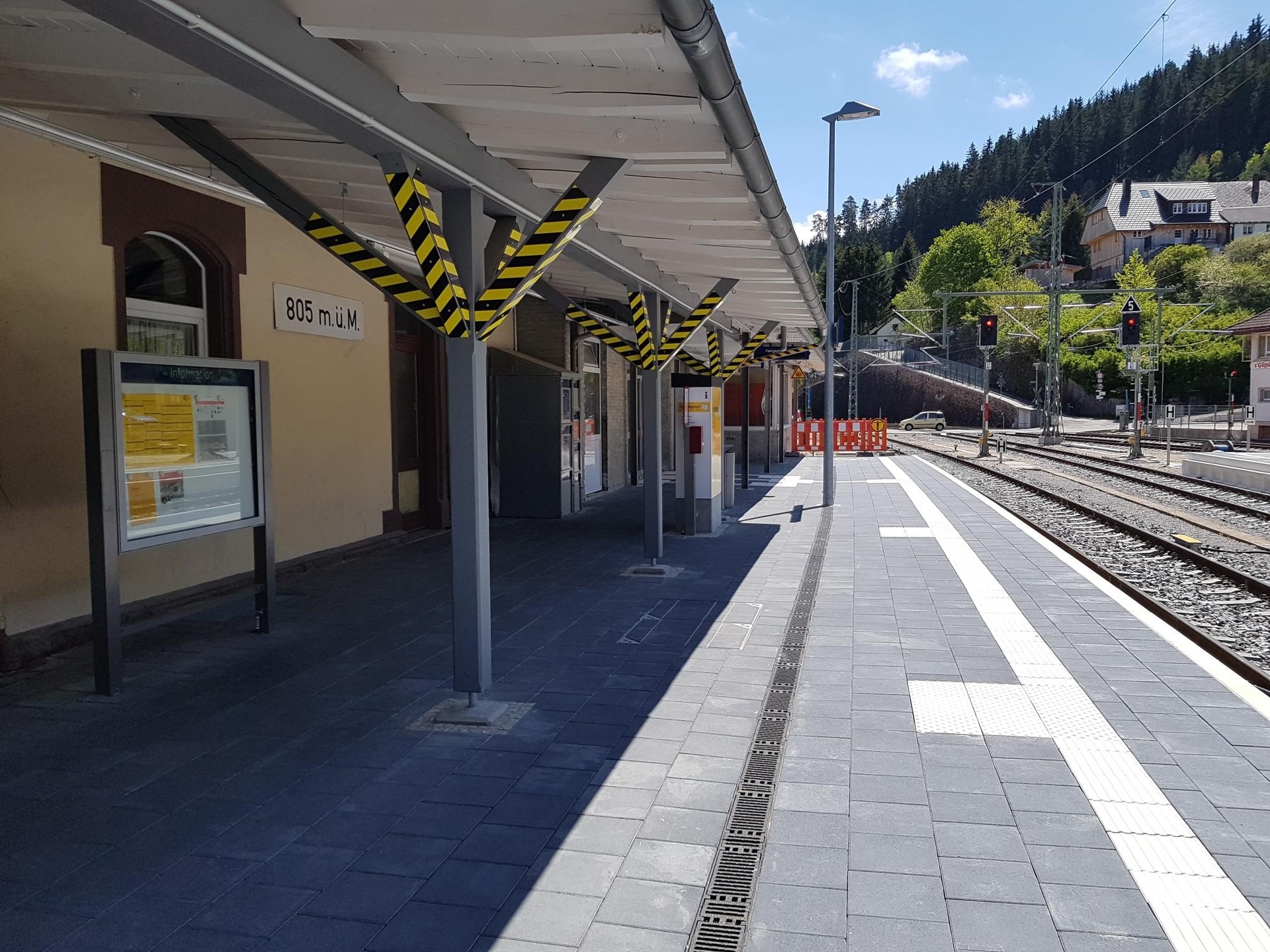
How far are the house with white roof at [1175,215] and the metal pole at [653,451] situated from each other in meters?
99.2

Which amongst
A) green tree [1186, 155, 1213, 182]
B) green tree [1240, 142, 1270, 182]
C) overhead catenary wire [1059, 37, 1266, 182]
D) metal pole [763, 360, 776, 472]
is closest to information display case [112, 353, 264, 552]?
metal pole [763, 360, 776, 472]

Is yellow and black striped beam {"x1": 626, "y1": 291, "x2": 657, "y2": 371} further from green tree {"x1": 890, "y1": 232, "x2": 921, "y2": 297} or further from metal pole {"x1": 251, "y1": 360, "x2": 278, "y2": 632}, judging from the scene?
green tree {"x1": 890, "y1": 232, "x2": 921, "y2": 297}

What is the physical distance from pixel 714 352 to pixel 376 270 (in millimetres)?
7733

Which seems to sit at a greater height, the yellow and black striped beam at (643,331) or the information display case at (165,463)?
the yellow and black striped beam at (643,331)

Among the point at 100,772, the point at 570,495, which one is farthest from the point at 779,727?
the point at 570,495

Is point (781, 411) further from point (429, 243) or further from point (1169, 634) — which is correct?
point (429, 243)

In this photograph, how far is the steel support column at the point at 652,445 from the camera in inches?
373

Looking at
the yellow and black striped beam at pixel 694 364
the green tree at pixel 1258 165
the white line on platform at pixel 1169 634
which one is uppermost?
the green tree at pixel 1258 165

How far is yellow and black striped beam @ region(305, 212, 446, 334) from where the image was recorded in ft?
17.0

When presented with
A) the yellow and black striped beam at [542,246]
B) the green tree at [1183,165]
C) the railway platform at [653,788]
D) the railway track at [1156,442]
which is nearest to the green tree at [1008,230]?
the green tree at [1183,165]

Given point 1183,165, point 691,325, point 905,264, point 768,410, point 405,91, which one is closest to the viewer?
point 405,91

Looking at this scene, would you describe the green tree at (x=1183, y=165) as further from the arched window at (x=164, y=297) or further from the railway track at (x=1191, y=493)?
the arched window at (x=164, y=297)

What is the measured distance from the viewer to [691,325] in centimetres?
988

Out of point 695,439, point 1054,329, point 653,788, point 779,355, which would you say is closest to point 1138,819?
point 653,788
